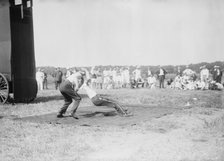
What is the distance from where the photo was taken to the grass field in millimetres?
6574

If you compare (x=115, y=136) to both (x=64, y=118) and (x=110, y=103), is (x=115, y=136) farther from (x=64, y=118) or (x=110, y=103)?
(x=64, y=118)

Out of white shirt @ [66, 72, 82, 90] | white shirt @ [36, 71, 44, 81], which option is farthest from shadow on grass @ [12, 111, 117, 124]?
white shirt @ [36, 71, 44, 81]

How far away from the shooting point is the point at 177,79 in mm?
26297

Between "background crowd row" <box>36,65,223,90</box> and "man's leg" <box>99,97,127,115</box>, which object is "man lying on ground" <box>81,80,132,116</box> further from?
"background crowd row" <box>36,65,223,90</box>

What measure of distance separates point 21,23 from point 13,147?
9904 mm

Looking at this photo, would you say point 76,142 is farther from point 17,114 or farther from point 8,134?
point 17,114

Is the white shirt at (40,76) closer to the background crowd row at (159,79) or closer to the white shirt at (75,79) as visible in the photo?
the background crowd row at (159,79)

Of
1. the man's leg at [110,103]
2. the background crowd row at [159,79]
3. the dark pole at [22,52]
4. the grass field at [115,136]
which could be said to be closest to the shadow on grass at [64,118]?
the grass field at [115,136]

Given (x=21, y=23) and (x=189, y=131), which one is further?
(x=21, y=23)

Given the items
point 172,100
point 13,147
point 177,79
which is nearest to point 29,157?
point 13,147

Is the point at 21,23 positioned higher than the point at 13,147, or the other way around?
the point at 21,23

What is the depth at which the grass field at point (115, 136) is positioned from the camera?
6.57 meters

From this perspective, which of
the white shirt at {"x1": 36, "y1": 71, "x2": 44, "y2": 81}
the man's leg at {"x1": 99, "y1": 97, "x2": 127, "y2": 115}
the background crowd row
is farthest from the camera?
the white shirt at {"x1": 36, "y1": 71, "x2": 44, "y2": 81}

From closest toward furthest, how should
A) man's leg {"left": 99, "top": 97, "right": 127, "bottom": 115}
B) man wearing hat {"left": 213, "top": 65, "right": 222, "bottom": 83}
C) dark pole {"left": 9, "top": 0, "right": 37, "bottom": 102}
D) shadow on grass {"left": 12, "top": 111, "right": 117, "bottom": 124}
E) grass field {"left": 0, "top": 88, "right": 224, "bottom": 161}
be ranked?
1. grass field {"left": 0, "top": 88, "right": 224, "bottom": 161}
2. shadow on grass {"left": 12, "top": 111, "right": 117, "bottom": 124}
3. man's leg {"left": 99, "top": 97, "right": 127, "bottom": 115}
4. dark pole {"left": 9, "top": 0, "right": 37, "bottom": 102}
5. man wearing hat {"left": 213, "top": 65, "right": 222, "bottom": 83}
